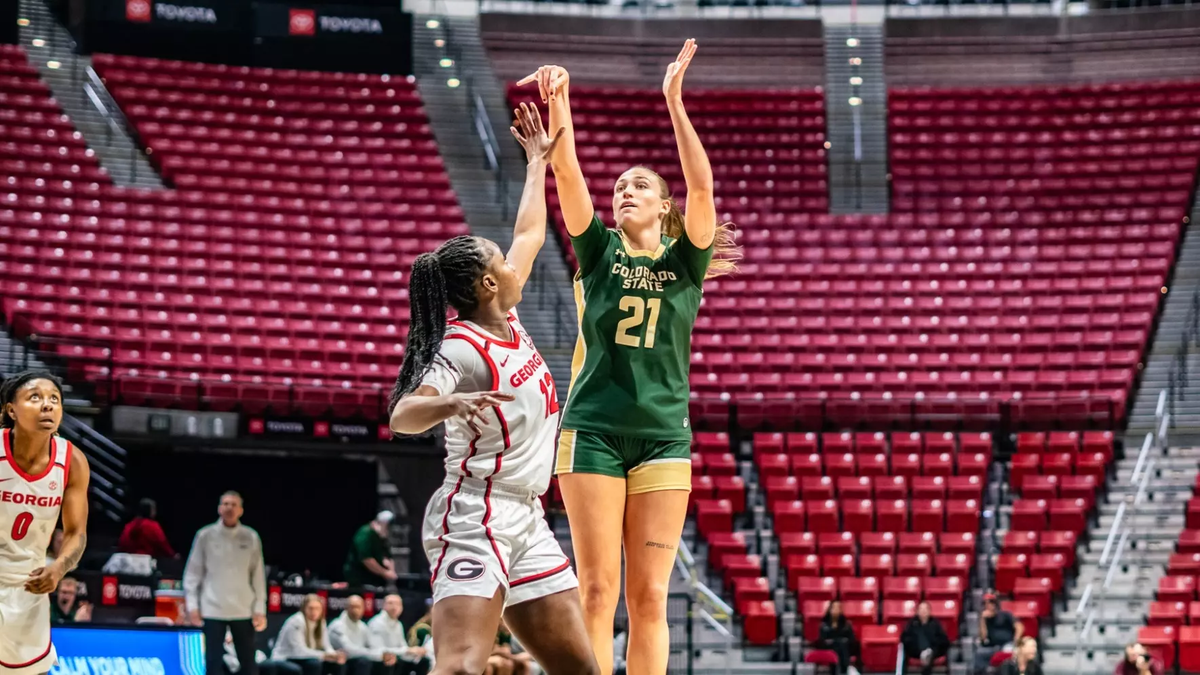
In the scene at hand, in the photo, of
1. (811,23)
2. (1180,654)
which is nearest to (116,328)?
(1180,654)

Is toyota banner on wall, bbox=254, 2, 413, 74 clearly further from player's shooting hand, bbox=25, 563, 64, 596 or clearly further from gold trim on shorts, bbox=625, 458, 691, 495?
gold trim on shorts, bbox=625, 458, 691, 495

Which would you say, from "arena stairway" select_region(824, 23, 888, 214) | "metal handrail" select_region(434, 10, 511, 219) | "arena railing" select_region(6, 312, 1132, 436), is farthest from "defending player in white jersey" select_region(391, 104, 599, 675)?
"arena stairway" select_region(824, 23, 888, 214)

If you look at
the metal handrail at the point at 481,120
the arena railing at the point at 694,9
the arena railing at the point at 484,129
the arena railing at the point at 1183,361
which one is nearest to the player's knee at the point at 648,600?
the arena railing at the point at 1183,361

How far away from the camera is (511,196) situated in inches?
978

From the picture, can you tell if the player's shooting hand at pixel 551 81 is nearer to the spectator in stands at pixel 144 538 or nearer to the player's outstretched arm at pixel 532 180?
the player's outstretched arm at pixel 532 180

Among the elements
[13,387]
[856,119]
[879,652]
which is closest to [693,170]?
[13,387]

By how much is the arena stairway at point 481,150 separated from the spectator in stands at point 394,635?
799cm

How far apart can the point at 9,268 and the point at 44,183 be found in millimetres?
2522

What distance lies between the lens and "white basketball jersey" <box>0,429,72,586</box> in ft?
23.5

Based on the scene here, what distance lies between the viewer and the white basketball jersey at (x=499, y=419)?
4984 mm

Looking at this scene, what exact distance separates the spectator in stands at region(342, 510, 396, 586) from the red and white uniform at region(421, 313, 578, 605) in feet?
31.0

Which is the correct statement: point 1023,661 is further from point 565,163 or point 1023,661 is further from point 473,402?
point 473,402

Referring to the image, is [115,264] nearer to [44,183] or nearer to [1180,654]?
[44,183]

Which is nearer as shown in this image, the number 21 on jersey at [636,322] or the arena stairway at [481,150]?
the number 21 on jersey at [636,322]
